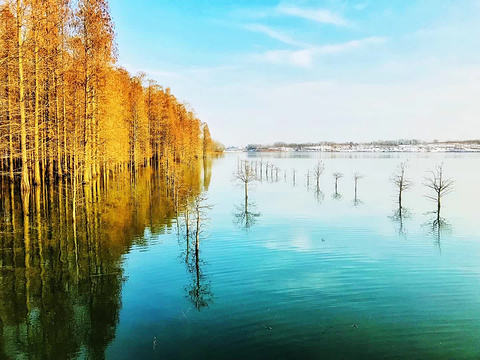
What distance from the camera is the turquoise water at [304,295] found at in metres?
11.2

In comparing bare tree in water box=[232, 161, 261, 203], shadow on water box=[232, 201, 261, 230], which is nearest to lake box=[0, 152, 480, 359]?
shadow on water box=[232, 201, 261, 230]

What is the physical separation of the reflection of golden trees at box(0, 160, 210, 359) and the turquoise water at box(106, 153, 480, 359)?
907 mm

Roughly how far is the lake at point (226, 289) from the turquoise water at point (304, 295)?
0.07 meters

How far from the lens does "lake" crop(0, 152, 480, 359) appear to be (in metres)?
11.0

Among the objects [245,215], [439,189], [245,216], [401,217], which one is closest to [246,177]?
[245,215]

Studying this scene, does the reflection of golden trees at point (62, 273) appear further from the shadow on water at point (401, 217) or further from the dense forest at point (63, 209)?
the shadow on water at point (401, 217)

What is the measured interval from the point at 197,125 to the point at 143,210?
81.1 meters

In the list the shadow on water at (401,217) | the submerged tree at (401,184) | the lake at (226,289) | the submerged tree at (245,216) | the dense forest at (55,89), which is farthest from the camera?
the submerged tree at (401,184)

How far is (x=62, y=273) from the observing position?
1516cm

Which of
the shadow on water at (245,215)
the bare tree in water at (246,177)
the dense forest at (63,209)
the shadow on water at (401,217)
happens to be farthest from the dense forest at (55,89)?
the shadow on water at (401,217)

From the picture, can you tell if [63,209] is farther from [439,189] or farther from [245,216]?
[439,189]

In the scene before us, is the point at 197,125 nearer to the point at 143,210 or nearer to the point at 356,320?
the point at 143,210

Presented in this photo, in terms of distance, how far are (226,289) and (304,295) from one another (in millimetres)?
3871

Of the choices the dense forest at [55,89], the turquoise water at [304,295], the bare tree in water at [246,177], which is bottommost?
the turquoise water at [304,295]
